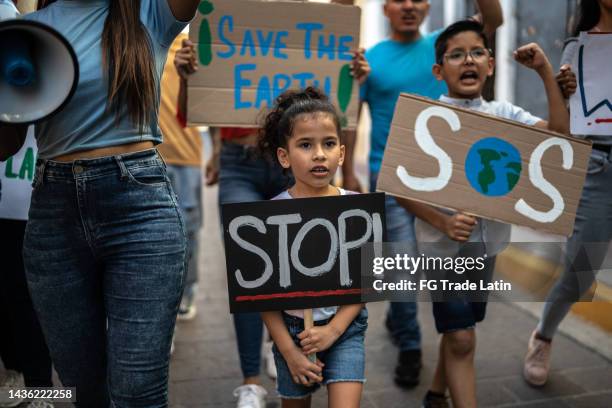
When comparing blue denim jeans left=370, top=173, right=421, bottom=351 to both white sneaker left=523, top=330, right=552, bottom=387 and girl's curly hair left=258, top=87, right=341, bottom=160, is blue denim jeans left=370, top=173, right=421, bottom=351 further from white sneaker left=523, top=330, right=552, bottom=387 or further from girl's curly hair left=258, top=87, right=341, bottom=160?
girl's curly hair left=258, top=87, right=341, bottom=160

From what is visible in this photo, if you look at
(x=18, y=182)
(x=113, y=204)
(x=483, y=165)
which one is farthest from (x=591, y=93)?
(x=18, y=182)

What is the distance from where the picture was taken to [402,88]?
135 inches

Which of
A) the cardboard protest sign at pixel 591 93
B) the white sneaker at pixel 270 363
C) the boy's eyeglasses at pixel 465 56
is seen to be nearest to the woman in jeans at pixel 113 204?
the boy's eyeglasses at pixel 465 56

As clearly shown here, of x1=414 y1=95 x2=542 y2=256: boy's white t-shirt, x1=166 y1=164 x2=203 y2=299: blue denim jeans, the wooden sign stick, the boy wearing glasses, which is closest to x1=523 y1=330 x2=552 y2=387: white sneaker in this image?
the boy wearing glasses

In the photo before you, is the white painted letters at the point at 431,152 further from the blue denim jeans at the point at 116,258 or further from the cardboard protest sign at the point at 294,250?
the blue denim jeans at the point at 116,258

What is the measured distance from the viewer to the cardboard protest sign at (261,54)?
2951 mm

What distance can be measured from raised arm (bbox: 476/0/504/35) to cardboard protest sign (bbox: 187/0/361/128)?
56 cm

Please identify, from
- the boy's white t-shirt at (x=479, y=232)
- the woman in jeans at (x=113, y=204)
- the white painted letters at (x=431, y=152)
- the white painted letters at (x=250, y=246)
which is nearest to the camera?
the woman in jeans at (x=113, y=204)

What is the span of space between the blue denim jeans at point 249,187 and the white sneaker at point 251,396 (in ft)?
0.23

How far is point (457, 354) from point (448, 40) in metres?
1.27

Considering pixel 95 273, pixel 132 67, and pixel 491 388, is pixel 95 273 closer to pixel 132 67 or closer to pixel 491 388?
pixel 132 67

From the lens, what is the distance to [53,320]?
6.39 ft

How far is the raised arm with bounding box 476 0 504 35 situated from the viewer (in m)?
2.95

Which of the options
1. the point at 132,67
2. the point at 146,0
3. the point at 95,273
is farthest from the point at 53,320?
the point at 146,0
